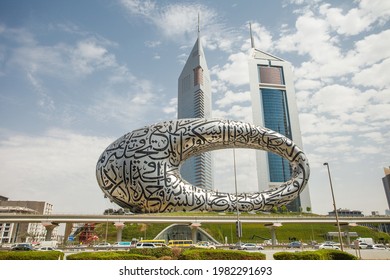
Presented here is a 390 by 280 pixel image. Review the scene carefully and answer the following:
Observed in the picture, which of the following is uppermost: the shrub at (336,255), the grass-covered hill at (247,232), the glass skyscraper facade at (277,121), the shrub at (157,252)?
the glass skyscraper facade at (277,121)

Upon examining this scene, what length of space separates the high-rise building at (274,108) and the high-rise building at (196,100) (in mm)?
24134

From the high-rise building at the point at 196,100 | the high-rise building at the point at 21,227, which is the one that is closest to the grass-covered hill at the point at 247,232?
the high-rise building at the point at 21,227

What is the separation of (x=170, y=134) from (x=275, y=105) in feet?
282

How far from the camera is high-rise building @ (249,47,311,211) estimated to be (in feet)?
322

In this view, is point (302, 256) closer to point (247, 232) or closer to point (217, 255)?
point (217, 255)

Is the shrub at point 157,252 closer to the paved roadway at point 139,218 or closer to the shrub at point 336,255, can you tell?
the shrub at point 336,255

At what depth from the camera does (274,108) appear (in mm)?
105625

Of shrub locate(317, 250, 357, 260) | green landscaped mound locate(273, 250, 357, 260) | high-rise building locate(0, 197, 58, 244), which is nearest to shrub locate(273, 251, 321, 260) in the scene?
green landscaped mound locate(273, 250, 357, 260)

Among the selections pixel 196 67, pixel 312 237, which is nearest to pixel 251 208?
pixel 312 237

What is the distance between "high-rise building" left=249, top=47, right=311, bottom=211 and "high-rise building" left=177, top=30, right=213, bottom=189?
2413cm

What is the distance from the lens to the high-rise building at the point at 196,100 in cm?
12262

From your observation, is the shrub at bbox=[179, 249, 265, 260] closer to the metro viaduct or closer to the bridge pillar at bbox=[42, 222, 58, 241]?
the metro viaduct
